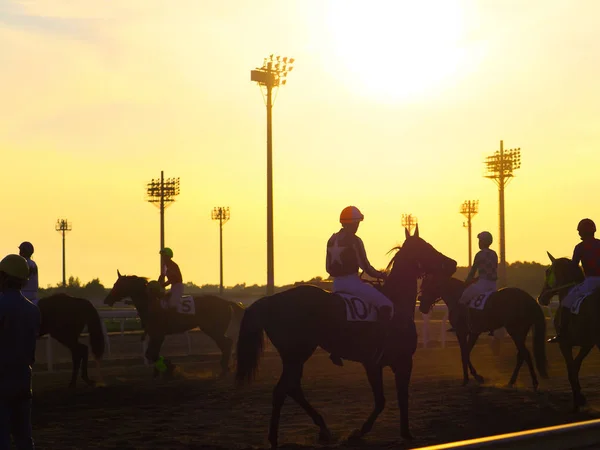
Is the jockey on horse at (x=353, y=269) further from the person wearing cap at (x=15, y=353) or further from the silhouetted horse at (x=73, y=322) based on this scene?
the silhouetted horse at (x=73, y=322)

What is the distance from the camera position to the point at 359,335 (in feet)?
34.5

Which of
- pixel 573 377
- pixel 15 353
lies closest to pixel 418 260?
pixel 573 377

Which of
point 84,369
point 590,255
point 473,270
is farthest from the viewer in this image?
point 84,369

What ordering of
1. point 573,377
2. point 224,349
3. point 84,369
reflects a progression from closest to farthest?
point 573,377 < point 84,369 < point 224,349

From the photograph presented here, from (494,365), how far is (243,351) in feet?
38.5

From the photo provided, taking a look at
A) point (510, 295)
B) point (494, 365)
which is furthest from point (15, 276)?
point (494, 365)

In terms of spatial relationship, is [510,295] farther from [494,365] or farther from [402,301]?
[402,301]

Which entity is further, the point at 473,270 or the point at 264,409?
the point at 473,270

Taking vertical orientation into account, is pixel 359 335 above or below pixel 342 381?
above

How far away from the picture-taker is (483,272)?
16.7m

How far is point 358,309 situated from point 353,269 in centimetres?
43

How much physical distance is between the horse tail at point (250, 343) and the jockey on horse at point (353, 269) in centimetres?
93

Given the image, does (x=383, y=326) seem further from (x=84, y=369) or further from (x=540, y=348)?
(x=84, y=369)

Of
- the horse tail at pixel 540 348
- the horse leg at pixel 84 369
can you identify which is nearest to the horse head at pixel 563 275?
the horse tail at pixel 540 348
